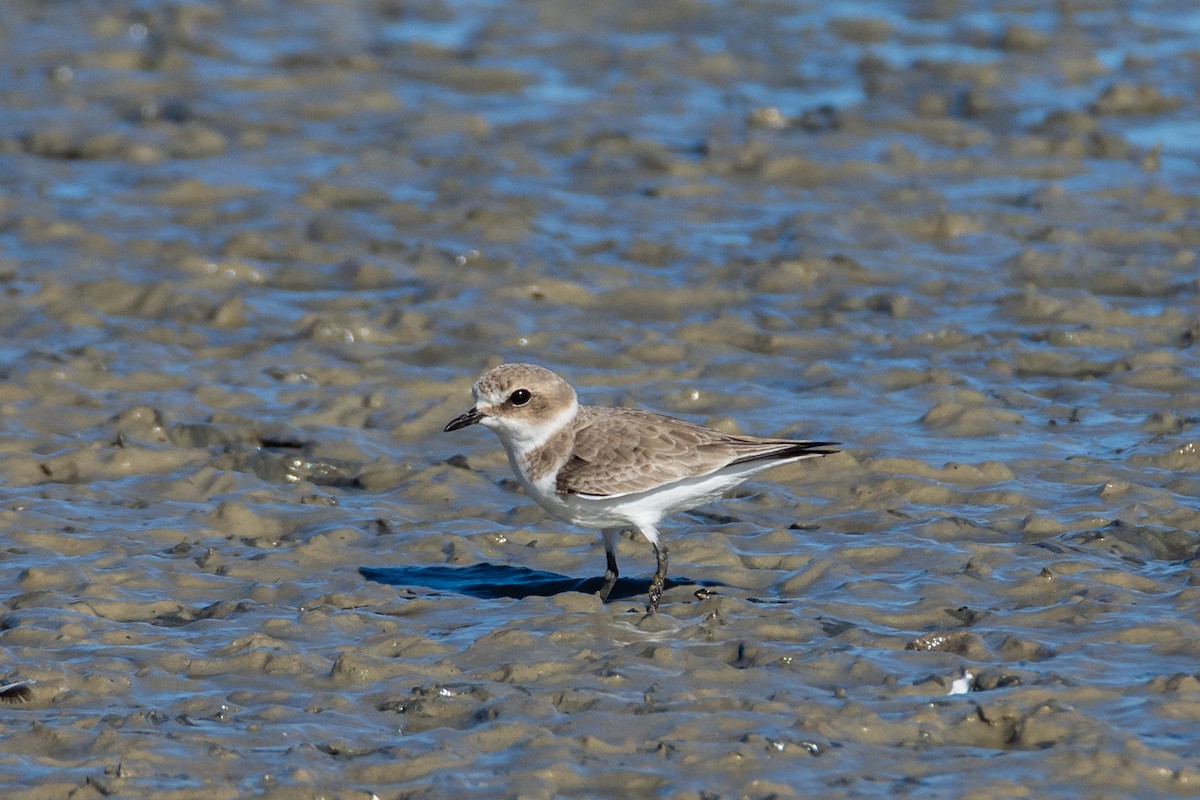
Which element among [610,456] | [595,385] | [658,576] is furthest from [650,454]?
[595,385]

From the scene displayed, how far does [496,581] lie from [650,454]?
3.95 feet

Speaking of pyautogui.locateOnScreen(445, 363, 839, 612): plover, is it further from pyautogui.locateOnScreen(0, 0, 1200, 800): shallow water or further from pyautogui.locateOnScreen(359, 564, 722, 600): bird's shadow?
pyautogui.locateOnScreen(0, 0, 1200, 800): shallow water

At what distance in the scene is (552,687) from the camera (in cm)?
763

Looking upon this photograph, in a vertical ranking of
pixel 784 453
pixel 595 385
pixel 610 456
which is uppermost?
pixel 784 453

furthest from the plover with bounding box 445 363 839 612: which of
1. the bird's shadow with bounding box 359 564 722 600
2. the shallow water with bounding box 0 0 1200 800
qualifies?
the shallow water with bounding box 0 0 1200 800

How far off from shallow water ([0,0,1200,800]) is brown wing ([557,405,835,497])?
0.67m

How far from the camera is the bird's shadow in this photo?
9047 millimetres

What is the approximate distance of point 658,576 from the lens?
8711 millimetres

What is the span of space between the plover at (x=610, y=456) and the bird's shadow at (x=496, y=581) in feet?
0.67

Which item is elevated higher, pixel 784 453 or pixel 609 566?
pixel 784 453

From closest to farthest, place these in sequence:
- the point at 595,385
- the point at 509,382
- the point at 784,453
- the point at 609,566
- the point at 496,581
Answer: the point at 784,453 → the point at 509,382 → the point at 609,566 → the point at 496,581 → the point at 595,385

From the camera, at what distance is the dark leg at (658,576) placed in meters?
8.66

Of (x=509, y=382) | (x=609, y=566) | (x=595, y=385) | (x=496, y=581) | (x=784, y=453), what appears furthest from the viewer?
(x=595, y=385)

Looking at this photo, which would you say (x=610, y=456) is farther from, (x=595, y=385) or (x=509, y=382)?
Result: (x=595, y=385)
